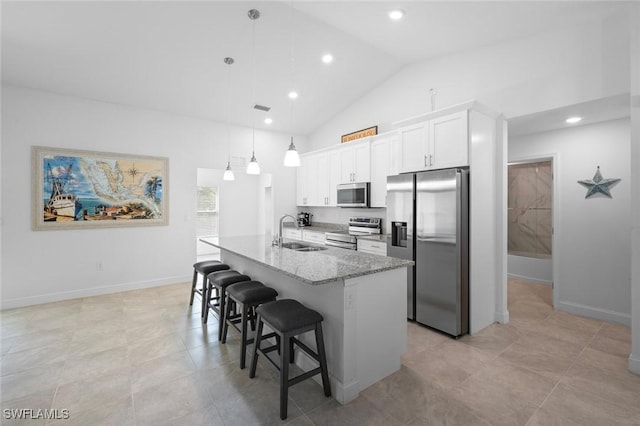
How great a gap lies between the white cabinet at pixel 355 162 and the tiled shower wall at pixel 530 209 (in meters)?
3.04

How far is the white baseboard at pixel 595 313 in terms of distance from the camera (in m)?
3.36

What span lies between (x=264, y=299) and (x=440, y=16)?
3473 mm

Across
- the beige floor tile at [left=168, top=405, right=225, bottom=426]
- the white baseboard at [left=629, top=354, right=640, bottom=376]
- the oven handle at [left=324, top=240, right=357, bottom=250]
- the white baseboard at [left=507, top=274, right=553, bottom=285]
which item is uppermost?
the oven handle at [left=324, top=240, right=357, bottom=250]

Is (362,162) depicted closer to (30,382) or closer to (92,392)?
(92,392)

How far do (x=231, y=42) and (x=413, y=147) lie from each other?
2613 millimetres

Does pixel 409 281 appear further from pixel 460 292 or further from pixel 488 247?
pixel 488 247

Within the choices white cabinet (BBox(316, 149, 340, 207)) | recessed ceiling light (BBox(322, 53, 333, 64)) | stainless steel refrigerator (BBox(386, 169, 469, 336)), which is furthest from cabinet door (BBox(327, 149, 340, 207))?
stainless steel refrigerator (BBox(386, 169, 469, 336))

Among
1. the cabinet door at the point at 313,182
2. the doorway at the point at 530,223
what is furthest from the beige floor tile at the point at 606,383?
the cabinet door at the point at 313,182

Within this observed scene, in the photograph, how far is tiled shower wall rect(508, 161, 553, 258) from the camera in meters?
5.27

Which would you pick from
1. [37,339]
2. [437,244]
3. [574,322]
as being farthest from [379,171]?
[37,339]

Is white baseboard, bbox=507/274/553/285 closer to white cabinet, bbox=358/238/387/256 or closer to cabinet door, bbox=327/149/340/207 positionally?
white cabinet, bbox=358/238/387/256

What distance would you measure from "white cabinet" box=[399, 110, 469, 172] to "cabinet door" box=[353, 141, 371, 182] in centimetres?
106

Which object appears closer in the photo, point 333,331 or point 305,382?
point 333,331

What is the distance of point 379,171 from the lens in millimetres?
4582
